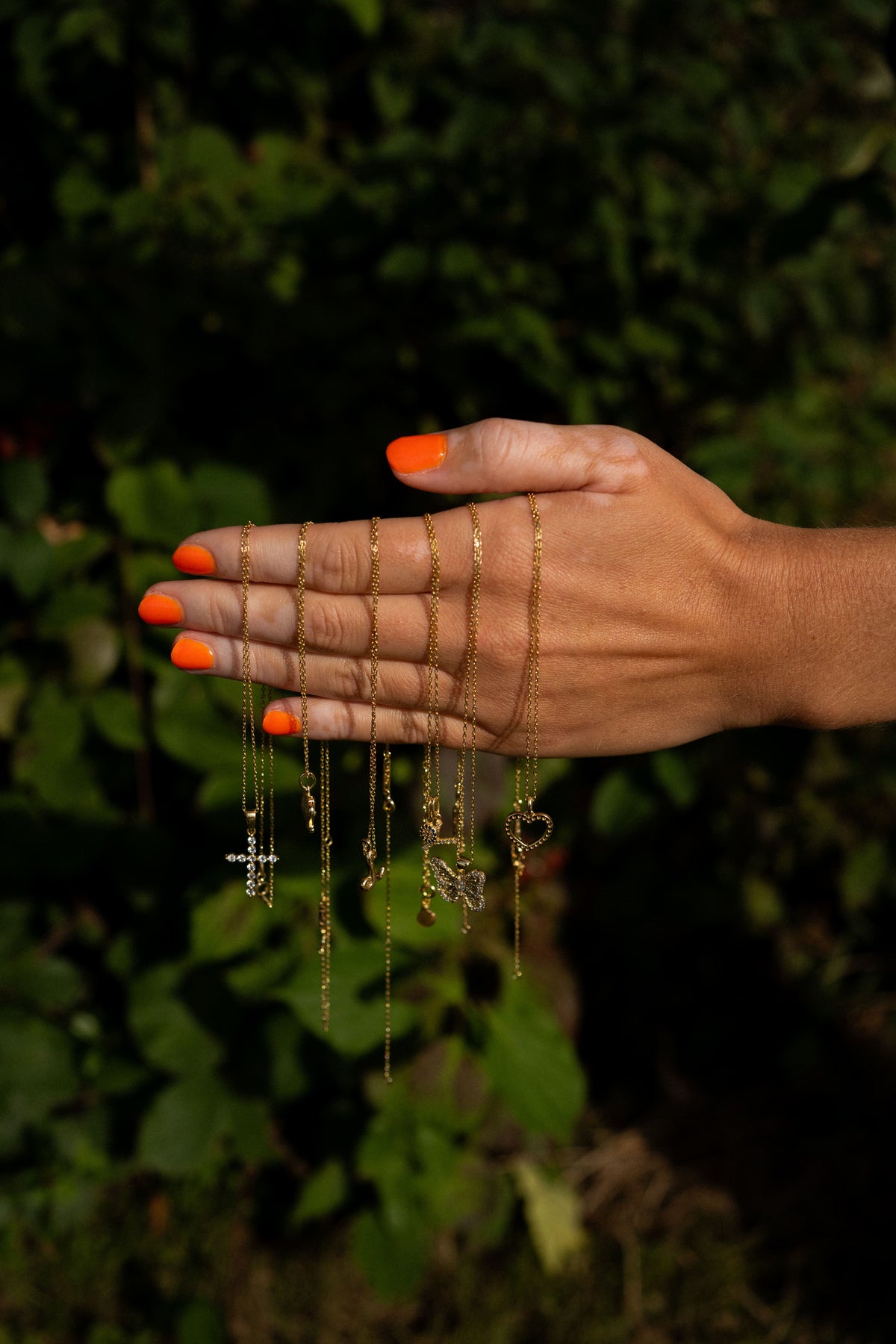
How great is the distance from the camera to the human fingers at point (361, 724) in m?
1.32

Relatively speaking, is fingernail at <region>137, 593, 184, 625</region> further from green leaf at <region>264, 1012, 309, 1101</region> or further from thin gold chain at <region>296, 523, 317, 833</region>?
green leaf at <region>264, 1012, 309, 1101</region>

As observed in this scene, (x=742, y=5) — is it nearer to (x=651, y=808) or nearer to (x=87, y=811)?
(x=651, y=808)

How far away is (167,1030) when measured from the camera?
2.02 meters

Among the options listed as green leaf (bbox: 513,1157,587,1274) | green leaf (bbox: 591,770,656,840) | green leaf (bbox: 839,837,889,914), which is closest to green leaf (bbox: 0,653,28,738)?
green leaf (bbox: 591,770,656,840)

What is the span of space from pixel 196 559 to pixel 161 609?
82 millimetres

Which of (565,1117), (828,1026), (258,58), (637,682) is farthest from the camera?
(828,1026)

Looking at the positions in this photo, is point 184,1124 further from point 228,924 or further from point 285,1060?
point 228,924

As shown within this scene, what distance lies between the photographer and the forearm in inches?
47.9

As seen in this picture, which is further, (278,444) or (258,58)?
(258,58)

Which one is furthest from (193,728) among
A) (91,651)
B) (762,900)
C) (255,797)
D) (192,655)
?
(762,900)

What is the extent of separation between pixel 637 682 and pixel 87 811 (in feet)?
4.30

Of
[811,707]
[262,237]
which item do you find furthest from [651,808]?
[262,237]

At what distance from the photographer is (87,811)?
6.61 ft

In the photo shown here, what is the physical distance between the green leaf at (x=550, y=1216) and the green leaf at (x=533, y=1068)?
0.95 m
